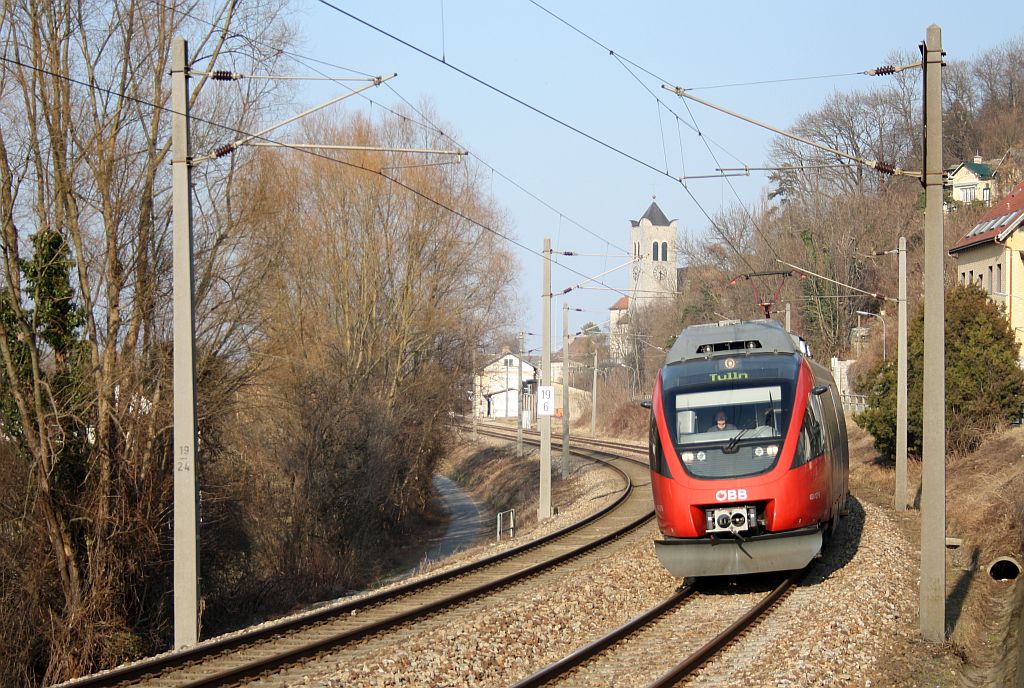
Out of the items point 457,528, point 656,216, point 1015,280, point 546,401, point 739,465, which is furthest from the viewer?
point 656,216

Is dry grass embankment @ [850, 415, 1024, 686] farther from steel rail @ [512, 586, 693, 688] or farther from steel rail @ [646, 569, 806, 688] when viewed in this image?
steel rail @ [512, 586, 693, 688]

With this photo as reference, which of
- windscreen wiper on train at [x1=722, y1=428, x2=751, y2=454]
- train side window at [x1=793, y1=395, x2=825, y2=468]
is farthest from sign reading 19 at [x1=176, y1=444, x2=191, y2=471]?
train side window at [x1=793, y1=395, x2=825, y2=468]

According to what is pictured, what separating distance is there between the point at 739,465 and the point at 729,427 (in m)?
0.55

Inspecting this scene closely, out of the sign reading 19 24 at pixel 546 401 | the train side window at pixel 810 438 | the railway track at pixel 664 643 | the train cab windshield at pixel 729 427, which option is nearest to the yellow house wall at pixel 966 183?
the sign reading 19 24 at pixel 546 401

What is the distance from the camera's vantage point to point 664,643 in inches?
459

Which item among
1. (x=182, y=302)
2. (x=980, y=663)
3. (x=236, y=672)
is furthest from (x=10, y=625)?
(x=980, y=663)

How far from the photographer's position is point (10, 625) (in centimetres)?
1692

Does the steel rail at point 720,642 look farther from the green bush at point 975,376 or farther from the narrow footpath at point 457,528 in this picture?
the green bush at point 975,376

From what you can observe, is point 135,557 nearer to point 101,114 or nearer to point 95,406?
point 95,406

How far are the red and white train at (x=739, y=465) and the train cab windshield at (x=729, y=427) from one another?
0.04 ft

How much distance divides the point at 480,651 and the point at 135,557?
10.3 metres

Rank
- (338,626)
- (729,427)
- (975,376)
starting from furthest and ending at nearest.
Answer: (975,376)
(729,427)
(338,626)

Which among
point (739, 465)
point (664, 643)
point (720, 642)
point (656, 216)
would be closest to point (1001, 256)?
point (739, 465)

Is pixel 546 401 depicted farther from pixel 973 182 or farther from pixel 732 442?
pixel 973 182
